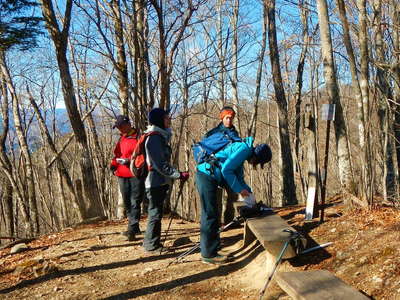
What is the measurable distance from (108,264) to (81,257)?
51 centimetres

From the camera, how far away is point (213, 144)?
14.1 feet

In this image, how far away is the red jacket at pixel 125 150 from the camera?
543cm

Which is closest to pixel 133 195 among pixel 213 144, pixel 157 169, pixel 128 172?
pixel 128 172

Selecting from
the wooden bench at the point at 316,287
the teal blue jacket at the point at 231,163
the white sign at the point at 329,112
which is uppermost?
the white sign at the point at 329,112

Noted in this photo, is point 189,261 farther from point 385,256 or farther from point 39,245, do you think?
point 39,245

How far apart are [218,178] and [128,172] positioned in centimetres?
169

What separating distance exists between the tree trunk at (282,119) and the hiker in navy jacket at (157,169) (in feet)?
19.2

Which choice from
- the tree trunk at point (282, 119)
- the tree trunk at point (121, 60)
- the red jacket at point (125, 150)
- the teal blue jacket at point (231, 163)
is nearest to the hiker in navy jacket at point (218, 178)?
the teal blue jacket at point (231, 163)

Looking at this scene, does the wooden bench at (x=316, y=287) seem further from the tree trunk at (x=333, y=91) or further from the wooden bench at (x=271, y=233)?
the tree trunk at (x=333, y=91)

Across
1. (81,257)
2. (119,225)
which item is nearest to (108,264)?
(81,257)

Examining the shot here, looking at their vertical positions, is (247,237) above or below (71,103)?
below

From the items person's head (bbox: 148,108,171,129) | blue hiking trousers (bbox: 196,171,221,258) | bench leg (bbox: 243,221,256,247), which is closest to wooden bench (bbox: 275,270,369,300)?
blue hiking trousers (bbox: 196,171,221,258)

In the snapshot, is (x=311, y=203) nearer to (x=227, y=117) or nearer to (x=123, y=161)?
(x=227, y=117)

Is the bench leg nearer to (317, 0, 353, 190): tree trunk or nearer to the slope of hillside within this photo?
the slope of hillside
